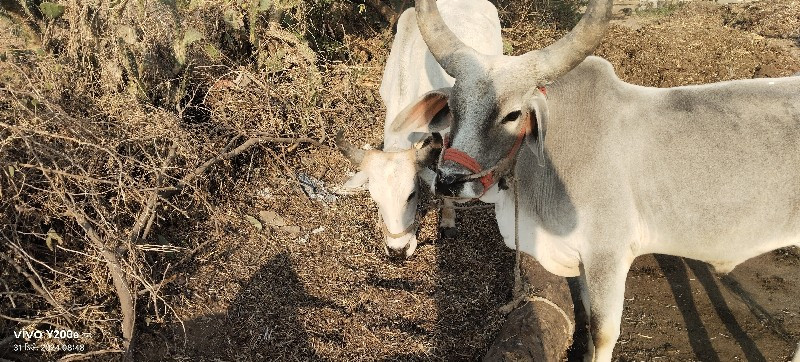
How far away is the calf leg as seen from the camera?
476 cm

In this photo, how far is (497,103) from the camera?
286 centimetres

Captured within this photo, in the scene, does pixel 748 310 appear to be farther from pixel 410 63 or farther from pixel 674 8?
pixel 674 8

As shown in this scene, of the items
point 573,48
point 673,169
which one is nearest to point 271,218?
point 573,48

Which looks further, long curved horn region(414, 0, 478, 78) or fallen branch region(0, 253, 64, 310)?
fallen branch region(0, 253, 64, 310)

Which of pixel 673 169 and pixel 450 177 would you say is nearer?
pixel 450 177

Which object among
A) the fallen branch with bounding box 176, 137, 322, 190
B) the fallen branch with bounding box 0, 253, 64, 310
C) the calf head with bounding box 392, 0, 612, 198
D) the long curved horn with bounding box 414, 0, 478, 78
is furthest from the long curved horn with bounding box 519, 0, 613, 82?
the fallen branch with bounding box 0, 253, 64, 310

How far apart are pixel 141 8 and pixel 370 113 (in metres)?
2.29

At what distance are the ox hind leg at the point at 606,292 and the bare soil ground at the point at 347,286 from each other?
0.67 m

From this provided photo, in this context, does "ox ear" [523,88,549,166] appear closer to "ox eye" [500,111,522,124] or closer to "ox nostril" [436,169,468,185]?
"ox eye" [500,111,522,124]

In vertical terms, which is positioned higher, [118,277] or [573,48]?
[573,48]

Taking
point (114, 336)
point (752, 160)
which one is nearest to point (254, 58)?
point (114, 336)

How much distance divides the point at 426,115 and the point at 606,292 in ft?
4.66

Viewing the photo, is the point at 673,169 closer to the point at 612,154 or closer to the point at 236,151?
the point at 612,154

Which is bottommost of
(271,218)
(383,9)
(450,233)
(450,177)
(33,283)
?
(450,233)
